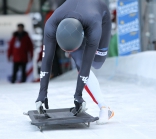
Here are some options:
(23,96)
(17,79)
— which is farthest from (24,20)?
(23,96)

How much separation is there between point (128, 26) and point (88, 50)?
7.03 meters

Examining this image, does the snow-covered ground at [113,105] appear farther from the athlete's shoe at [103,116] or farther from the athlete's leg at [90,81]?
the athlete's leg at [90,81]

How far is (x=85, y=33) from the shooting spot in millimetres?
4793

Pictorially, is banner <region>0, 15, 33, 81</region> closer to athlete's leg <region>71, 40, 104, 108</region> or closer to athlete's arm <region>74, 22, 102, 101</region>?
athlete's leg <region>71, 40, 104, 108</region>

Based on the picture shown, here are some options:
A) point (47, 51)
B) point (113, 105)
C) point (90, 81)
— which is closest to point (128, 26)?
point (113, 105)

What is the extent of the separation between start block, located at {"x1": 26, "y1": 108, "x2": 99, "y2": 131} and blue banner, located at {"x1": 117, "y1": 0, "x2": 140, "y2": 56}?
660 cm

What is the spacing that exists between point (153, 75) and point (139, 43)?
113 inches

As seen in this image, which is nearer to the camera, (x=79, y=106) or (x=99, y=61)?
(x=79, y=106)

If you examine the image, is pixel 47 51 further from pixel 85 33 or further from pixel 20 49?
pixel 20 49

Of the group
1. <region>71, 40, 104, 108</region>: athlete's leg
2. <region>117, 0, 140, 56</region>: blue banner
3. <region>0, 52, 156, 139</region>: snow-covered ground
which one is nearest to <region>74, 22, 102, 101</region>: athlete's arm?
<region>71, 40, 104, 108</region>: athlete's leg

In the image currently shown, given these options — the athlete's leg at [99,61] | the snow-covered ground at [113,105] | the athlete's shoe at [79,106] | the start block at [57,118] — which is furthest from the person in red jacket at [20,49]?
the athlete's shoe at [79,106]

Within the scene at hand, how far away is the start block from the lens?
464 cm

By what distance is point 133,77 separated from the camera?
9680 mm

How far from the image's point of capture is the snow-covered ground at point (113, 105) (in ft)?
15.1
